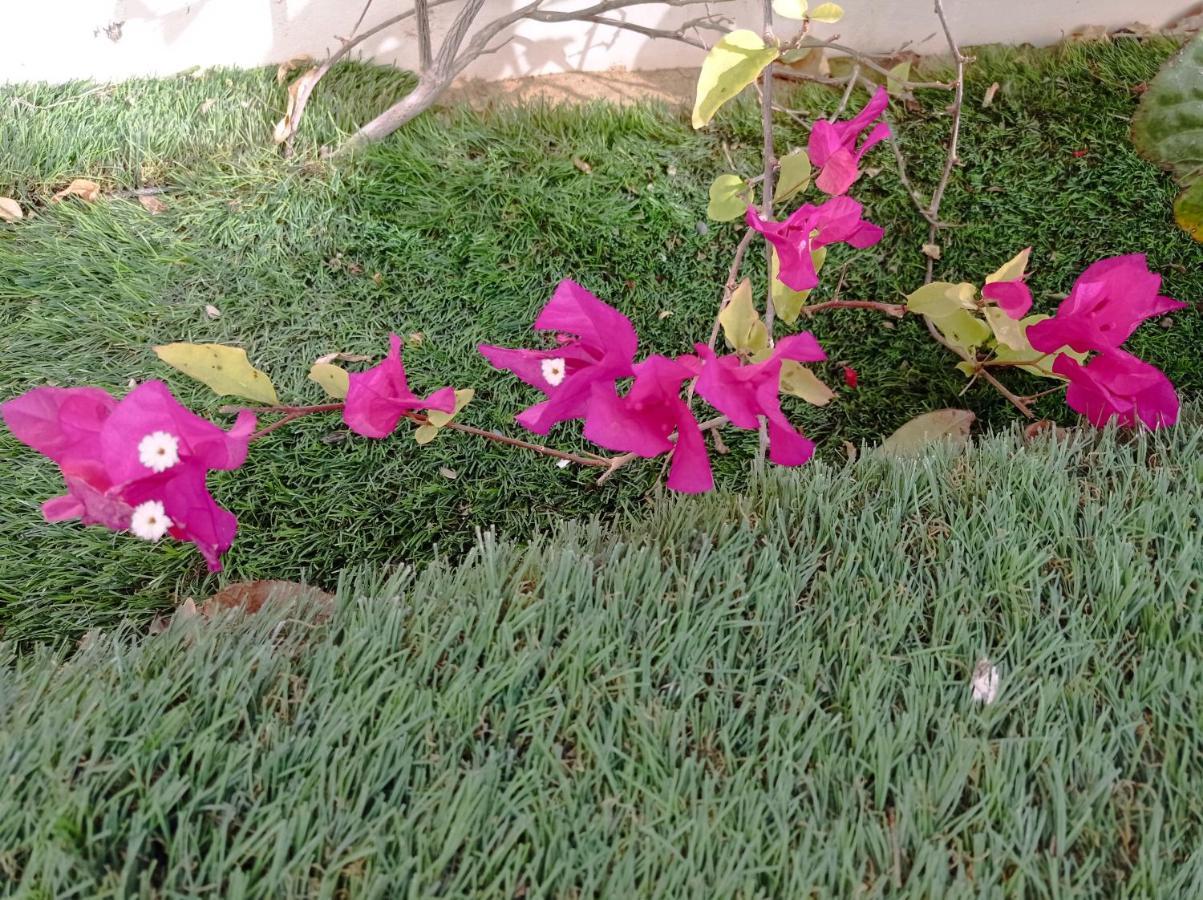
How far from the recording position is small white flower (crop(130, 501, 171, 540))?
98 cm

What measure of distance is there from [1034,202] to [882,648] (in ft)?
4.54

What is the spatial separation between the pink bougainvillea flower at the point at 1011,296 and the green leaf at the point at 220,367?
42.5 inches

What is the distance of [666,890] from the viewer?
35.6 inches

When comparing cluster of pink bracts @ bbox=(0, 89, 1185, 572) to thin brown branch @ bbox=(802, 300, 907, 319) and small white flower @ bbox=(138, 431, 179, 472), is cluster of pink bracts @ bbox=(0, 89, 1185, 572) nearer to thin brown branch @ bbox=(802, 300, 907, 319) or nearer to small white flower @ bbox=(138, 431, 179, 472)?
small white flower @ bbox=(138, 431, 179, 472)

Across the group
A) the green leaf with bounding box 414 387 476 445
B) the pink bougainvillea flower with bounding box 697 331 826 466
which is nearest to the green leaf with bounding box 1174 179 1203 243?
the pink bougainvillea flower with bounding box 697 331 826 466

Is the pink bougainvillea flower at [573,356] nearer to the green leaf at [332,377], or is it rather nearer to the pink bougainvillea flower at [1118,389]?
the green leaf at [332,377]

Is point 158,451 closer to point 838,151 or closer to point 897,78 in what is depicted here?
point 838,151

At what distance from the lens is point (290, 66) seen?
7.36ft

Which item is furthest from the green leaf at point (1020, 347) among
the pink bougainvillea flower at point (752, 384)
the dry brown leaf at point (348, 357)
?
the dry brown leaf at point (348, 357)

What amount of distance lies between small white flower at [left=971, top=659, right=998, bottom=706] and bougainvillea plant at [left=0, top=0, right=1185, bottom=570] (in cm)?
35

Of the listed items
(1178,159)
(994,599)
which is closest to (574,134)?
(1178,159)

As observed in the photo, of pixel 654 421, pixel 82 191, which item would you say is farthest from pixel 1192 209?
pixel 82 191

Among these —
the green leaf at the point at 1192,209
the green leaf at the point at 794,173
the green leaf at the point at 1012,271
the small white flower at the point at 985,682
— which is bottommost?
the small white flower at the point at 985,682

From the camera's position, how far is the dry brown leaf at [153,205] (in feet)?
6.59
